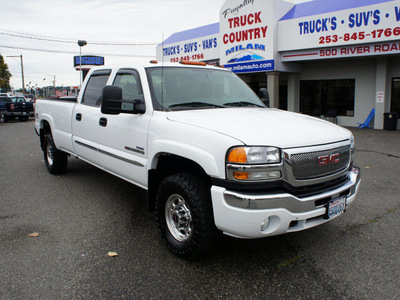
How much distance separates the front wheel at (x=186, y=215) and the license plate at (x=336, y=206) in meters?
1.05

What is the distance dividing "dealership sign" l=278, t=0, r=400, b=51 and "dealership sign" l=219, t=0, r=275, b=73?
0.69 m

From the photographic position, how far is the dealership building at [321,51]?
549 inches

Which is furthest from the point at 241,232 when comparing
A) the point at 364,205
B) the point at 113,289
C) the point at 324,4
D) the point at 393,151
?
the point at 324,4

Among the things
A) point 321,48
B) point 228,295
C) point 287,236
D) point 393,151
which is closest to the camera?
point 228,295

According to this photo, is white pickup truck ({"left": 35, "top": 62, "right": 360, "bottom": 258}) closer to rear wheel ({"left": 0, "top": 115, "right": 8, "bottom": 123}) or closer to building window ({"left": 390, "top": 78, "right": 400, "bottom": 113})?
building window ({"left": 390, "top": 78, "right": 400, "bottom": 113})

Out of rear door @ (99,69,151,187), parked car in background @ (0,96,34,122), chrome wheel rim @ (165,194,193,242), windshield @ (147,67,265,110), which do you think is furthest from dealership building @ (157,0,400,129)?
chrome wheel rim @ (165,194,193,242)

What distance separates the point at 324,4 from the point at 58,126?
1389 cm

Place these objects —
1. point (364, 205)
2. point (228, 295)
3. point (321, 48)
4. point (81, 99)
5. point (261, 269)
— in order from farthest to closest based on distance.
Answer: point (321, 48), point (81, 99), point (364, 205), point (261, 269), point (228, 295)

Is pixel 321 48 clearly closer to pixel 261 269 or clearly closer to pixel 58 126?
pixel 58 126

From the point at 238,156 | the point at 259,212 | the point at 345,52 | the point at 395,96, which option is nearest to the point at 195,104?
the point at 238,156

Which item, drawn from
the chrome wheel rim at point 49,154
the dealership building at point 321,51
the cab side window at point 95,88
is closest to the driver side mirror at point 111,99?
the cab side window at point 95,88

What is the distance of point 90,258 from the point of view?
3.51 meters

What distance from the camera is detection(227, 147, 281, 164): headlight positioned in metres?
2.85

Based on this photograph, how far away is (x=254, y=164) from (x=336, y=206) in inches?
39.5
